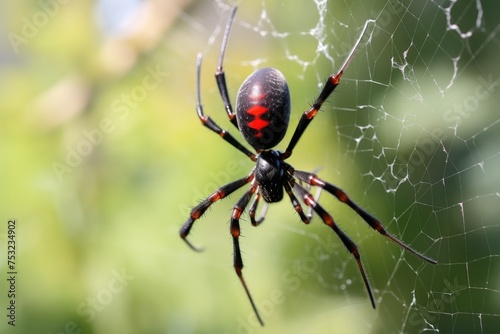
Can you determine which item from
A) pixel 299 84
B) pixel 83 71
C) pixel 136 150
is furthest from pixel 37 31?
pixel 299 84

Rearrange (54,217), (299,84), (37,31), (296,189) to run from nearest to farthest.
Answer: (296,189)
(299,84)
(54,217)
(37,31)

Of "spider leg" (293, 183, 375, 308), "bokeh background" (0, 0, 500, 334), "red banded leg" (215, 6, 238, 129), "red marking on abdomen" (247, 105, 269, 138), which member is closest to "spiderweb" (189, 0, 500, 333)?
"bokeh background" (0, 0, 500, 334)

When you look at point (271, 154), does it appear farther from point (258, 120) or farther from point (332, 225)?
point (332, 225)

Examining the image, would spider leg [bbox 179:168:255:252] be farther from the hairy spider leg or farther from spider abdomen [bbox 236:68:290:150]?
spider abdomen [bbox 236:68:290:150]

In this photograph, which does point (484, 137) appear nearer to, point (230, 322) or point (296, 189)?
point (296, 189)

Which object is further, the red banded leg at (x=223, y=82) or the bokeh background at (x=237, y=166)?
the red banded leg at (x=223, y=82)

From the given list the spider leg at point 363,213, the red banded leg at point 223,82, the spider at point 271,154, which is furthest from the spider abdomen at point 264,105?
the red banded leg at point 223,82

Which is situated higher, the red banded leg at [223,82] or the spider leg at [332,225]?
the red banded leg at [223,82]

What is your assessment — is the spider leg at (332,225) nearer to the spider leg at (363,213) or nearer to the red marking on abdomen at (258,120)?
the spider leg at (363,213)
